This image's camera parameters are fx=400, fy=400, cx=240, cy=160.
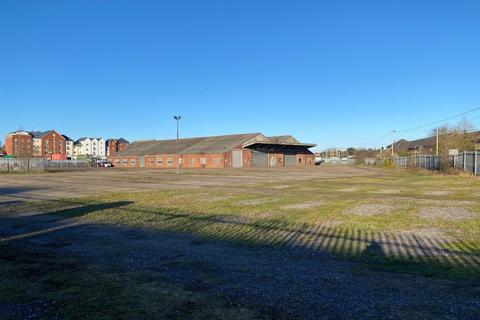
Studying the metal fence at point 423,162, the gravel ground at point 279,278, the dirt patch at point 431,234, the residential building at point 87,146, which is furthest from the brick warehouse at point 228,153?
the residential building at point 87,146

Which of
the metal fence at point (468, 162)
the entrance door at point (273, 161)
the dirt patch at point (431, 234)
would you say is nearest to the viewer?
the dirt patch at point (431, 234)

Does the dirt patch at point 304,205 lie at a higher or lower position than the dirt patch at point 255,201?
higher

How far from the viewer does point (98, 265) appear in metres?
6.42

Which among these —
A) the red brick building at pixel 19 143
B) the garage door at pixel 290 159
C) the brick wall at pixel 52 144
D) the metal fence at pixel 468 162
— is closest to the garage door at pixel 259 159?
the garage door at pixel 290 159

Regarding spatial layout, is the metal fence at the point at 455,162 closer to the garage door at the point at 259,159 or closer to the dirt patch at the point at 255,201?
the dirt patch at the point at 255,201

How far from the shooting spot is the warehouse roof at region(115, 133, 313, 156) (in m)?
77.1

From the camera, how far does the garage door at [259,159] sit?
255ft

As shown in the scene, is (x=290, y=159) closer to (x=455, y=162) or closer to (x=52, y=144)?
(x=455, y=162)

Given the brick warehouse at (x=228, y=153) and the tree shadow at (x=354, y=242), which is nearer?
the tree shadow at (x=354, y=242)

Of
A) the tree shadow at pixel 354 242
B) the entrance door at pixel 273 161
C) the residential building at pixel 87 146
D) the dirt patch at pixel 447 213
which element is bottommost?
the tree shadow at pixel 354 242

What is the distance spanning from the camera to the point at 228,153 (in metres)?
74.4

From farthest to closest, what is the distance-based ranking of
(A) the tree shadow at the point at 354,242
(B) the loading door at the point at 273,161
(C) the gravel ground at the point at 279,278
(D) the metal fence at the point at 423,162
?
(B) the loading door at the point at 273,161, (D) the metal fence at the point at 423,162, (A) the tree shadow at the point at 354,242, (C) the gravel ground at the point at 279,278

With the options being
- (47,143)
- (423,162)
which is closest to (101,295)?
(423,162)

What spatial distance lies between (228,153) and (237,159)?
2.24 metres
